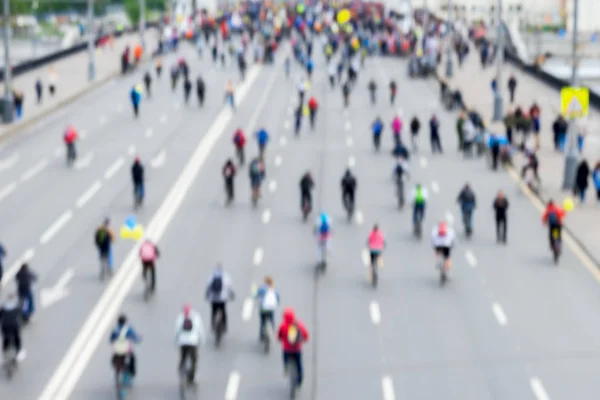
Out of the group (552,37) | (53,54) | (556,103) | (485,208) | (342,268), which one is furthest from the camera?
(552,37)

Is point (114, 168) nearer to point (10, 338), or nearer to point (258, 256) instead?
point (258, 256)

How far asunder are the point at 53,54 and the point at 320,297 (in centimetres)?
5819

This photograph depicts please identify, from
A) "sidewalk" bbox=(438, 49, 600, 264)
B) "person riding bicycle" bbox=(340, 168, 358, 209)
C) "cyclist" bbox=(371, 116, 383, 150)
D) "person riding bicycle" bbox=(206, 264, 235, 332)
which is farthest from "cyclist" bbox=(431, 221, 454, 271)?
"cyclist" bbox=(371, 116, 383, 150)

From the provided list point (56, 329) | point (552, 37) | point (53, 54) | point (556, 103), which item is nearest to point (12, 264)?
point (56, 329)

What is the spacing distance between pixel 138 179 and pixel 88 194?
321cm

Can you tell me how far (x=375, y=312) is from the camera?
2725 cm

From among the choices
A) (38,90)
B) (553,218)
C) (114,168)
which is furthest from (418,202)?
(38,90)

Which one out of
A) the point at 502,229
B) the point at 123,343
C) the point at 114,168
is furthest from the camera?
the point at 114,168

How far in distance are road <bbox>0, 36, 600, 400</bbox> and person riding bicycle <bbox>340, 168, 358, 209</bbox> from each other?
593 mm

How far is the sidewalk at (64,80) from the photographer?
2345 inches

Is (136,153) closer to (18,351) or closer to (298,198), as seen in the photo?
(298,198)

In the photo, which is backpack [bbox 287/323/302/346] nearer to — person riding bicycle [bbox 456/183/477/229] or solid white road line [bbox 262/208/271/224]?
person riding bicycle [bbox 456/183/477/229]

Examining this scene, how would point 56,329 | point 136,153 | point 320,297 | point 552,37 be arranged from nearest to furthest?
point 56,329, point 320,297, point 136,153, point 552,37

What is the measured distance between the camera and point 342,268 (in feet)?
102
